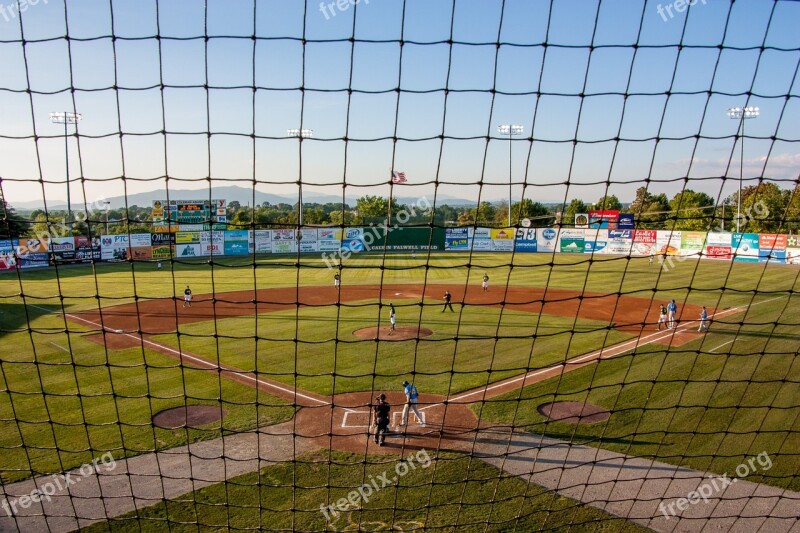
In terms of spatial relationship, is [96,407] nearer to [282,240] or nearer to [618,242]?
[282,240]

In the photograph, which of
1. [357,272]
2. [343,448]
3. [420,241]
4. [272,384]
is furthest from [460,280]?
[343,448]

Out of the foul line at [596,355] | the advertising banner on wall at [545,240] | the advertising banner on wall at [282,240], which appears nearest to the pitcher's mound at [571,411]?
the foul line at [596,355]

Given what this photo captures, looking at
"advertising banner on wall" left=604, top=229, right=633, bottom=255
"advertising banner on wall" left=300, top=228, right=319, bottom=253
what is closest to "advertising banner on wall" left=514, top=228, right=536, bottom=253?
"advertising banner on wall" left=604, top=229, right=633, bottom=255

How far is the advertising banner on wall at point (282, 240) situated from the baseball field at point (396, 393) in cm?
1937

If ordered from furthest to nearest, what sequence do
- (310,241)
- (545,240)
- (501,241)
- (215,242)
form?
(501,241) < (545,240) < (310,241) < (215,242)

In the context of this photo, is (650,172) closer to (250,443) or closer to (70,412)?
(250,443)

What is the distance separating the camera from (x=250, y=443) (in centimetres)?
1009

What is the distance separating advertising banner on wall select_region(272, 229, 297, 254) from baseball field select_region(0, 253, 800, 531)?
63.5 feet

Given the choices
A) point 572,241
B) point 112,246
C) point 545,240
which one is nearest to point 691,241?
point 572,241

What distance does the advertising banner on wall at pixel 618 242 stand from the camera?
133ft

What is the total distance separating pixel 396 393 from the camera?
12.8 meters

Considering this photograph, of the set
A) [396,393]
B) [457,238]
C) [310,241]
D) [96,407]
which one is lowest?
[96,407]

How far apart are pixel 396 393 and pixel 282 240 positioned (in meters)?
33.4

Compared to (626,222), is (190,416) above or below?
below
